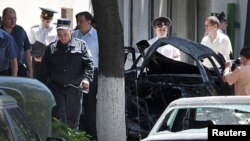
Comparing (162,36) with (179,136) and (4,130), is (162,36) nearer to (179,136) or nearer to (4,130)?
(179,136)

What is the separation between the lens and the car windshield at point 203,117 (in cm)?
750

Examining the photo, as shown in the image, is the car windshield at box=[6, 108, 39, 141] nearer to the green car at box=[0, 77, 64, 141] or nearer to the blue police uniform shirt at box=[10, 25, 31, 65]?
the green car at box=[0, 77, 64, 141]

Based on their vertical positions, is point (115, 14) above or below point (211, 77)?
above

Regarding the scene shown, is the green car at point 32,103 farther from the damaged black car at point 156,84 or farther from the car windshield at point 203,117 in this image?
the damaged black car at point 156,84

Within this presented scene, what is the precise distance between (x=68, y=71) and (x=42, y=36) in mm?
2798

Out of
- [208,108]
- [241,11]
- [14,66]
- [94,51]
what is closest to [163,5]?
[241,11]

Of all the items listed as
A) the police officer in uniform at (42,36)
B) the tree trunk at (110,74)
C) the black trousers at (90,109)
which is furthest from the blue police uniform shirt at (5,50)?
the police officer in uniform at (42,36)

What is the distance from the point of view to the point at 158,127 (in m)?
7.71

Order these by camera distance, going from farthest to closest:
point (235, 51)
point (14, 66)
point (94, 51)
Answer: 1. point (235, 51)
2. point (94, 51)
3. point (14, 66)

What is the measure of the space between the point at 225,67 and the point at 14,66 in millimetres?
3062

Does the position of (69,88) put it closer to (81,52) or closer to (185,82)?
(81,52)

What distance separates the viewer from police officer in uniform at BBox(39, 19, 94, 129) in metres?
10.8

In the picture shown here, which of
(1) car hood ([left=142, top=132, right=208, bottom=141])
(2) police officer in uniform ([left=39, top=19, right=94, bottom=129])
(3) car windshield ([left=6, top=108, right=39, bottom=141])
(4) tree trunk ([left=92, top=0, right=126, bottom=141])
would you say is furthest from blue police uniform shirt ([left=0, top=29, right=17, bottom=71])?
(3) car windshield ([left=6, top=108, right=39, bottom=141])

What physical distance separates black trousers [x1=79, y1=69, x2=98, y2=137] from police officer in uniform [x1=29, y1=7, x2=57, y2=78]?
1.59m
